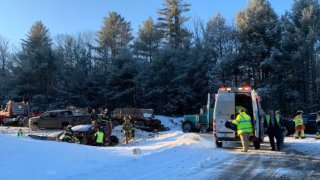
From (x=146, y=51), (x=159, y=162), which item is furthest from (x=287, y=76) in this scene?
(x=159, y=162)

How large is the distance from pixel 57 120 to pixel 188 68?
760 inches

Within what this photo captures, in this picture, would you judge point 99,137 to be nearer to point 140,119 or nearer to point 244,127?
point 244,127

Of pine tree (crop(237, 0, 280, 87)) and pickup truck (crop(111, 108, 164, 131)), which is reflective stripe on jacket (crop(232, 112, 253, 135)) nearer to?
pickup truck (crop(111, 108, 164, 131))

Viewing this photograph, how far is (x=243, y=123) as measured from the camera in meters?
16.4

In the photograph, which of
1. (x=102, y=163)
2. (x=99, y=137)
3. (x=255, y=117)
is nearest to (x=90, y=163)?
(x=102, y=163)

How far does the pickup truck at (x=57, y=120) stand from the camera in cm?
3475

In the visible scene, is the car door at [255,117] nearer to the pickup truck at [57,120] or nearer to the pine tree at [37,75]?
the pickup truck at [57,120]

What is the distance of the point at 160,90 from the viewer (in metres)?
48.9

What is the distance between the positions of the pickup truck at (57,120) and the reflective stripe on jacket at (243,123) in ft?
66.2

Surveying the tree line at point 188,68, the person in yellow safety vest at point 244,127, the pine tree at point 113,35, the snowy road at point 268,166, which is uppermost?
the pine tree at point 113,35

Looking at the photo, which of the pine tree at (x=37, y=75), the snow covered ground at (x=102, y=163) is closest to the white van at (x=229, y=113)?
the snow covered ground at (x=102, y=163)

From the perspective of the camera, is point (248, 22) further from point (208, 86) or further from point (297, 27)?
point (208, 86)

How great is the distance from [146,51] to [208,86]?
15.3 meters

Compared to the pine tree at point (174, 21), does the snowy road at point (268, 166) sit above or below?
below
